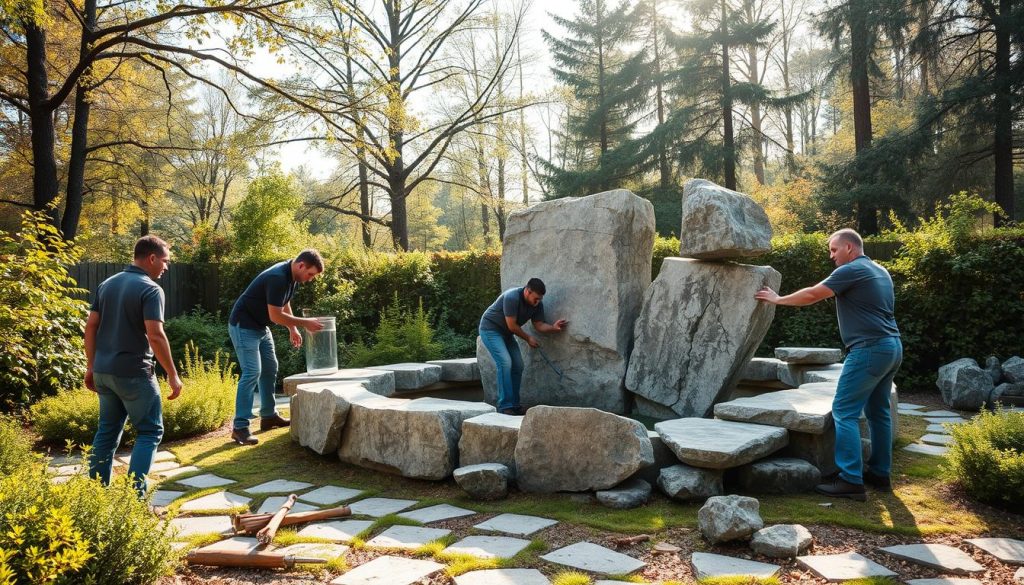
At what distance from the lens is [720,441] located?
4.06 m

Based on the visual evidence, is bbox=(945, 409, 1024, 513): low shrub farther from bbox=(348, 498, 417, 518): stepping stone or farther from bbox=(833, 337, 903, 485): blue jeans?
bbox=(348, 498, 417, 518): stepping stone

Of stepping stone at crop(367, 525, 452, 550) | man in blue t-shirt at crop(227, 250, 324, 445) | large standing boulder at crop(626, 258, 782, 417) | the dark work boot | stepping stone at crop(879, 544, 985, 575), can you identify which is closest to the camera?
stepping stone at crop(879, 544, 985, 575)

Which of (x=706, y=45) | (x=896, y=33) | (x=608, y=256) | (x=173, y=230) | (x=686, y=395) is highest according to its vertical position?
(x=706, y=45)

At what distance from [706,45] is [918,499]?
1828 centimetres

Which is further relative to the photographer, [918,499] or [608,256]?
[608,256]

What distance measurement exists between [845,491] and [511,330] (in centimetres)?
299

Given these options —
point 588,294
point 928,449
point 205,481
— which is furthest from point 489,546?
point 928,449

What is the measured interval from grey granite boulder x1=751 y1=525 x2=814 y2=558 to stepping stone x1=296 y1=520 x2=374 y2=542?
2093mm

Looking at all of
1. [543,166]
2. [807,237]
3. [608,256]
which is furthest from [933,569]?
[543,166]

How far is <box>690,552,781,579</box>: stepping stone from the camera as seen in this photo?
9.57 feet

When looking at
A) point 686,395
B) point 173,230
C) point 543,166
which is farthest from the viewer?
point 173,230

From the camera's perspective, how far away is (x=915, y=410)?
701 cm

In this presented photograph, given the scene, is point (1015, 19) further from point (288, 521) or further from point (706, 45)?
point (288, 521)

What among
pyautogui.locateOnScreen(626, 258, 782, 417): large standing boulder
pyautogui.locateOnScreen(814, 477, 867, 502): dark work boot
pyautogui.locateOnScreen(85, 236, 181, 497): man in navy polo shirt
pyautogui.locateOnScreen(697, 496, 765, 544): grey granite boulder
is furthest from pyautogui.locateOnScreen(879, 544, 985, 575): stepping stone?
pyautogui.locateOnScreen(85, 236, 181, 497): man in navy polo shirt
